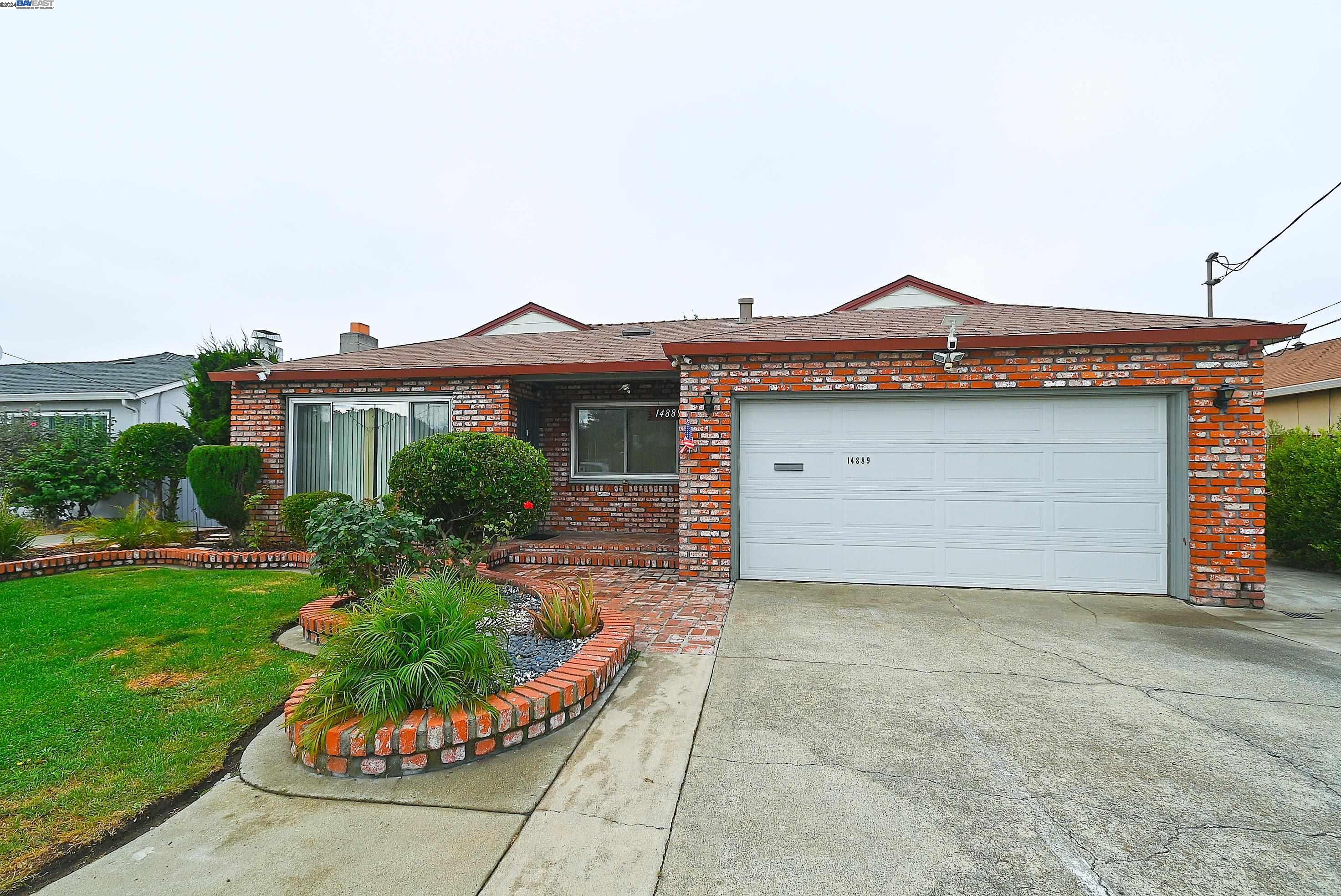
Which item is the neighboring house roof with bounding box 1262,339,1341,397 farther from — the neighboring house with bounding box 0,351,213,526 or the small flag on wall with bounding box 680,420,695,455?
the neighboring house with bounding box 0,351,213,526

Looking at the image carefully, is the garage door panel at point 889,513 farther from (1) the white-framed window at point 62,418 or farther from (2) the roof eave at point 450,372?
(1) the white-framed window at point 62,418

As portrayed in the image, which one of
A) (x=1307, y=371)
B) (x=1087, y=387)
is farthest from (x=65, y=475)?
(x=1307, y=371)

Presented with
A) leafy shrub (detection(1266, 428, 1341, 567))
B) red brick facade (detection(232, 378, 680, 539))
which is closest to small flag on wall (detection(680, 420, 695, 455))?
red brick facade (detection(232, 378, 680, 539))

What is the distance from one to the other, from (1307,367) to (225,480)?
819 inches

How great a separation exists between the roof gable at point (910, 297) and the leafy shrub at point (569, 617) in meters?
9.71

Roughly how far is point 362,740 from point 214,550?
6.86 metres

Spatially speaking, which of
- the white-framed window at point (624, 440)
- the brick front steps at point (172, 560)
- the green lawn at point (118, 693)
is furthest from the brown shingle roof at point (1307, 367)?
the brick front steps at point (172, 560)

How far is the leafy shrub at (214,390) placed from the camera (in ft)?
31.5

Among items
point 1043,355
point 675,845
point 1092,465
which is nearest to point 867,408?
point 1043,355

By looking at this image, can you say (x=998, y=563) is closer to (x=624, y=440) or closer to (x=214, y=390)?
(x=624, y=440)

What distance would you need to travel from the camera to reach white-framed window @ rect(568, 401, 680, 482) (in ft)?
30.2

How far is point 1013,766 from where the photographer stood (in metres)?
2.70

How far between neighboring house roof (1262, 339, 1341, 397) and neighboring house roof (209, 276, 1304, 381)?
638 centimetres

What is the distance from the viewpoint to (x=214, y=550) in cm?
759
